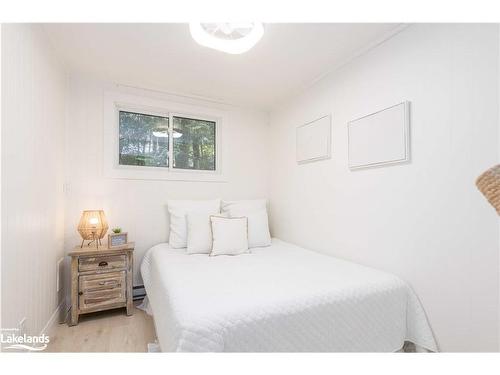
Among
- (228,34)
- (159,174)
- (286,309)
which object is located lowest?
(286,309)

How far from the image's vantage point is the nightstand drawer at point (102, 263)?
82.4 inches

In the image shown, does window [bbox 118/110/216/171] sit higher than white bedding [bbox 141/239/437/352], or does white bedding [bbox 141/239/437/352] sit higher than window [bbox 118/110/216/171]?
window [bbox 118/110/216/171]

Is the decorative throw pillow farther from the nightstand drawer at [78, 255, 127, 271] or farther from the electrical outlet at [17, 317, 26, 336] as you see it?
the electrical outlet at [17, 317, 26, 336]

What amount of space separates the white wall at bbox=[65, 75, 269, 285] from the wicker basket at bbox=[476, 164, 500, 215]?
255 centimetres

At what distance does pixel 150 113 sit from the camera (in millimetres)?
2812

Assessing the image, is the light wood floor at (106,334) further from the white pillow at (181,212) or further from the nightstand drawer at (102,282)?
the white pillow at (181,212)

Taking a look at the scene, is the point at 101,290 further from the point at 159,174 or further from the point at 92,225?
the point at 159,174

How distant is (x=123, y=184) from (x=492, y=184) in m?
2.76

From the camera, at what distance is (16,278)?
1.35 meters

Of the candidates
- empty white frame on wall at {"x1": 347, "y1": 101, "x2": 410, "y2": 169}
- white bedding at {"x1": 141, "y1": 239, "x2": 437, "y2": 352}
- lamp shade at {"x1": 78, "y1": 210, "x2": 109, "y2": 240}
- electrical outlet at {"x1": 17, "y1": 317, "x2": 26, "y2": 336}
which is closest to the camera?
white bedding at {"x1": 141, "y1": 239, "x2": 437, "y2": 352}

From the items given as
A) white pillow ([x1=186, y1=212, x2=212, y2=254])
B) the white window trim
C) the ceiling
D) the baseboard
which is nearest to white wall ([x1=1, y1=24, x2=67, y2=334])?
the baseboard

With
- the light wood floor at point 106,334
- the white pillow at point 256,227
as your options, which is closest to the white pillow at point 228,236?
the white pillow at point 256,227

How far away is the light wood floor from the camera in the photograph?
1741 mm

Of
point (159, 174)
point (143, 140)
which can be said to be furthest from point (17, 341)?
point (143, 140)
